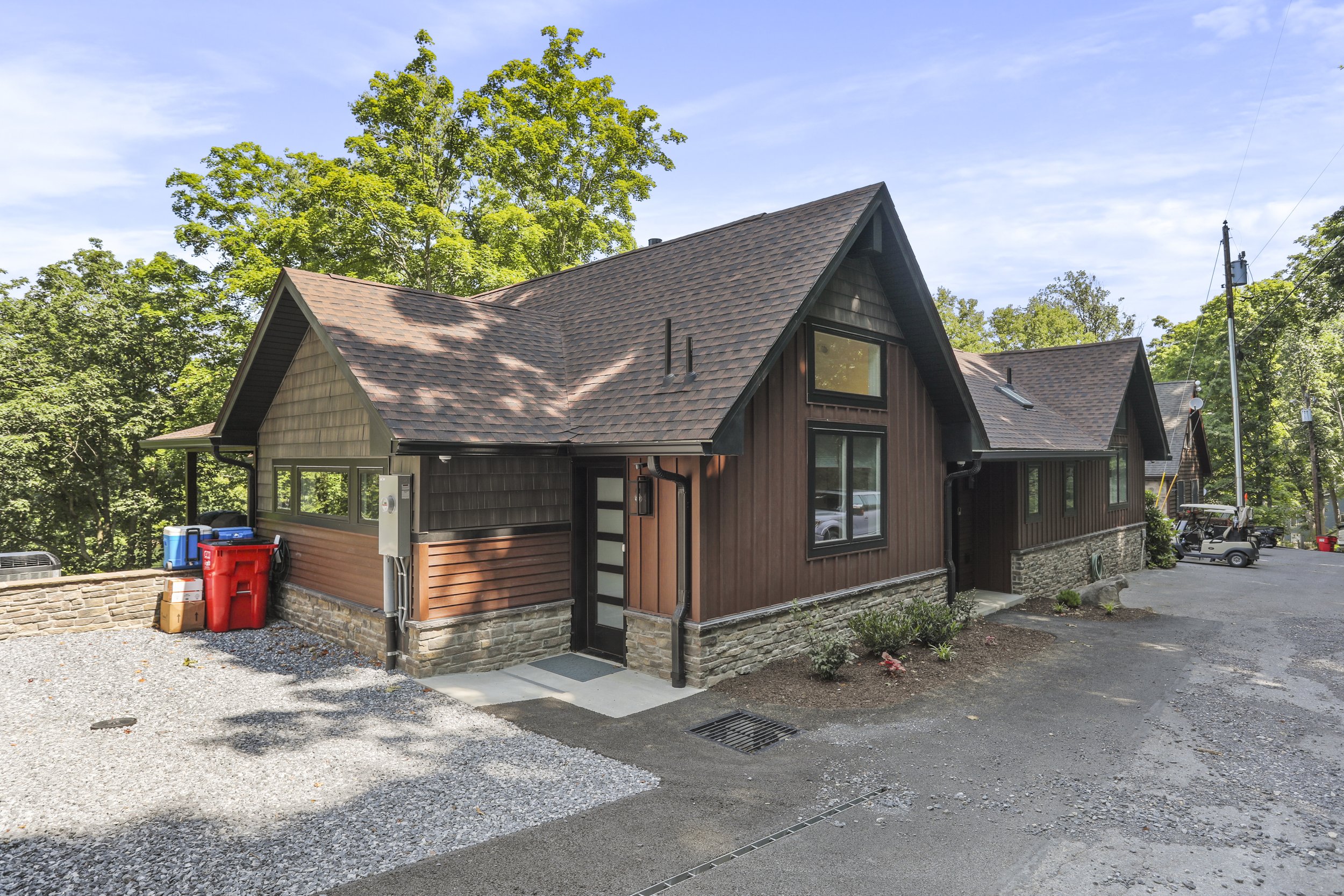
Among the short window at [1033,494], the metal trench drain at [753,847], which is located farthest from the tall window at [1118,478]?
the metal trench drain at [753,847]

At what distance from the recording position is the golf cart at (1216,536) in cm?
1938

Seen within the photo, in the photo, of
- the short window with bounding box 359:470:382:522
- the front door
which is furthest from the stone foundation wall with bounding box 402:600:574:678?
the short window with bounding box 359:470:382:522

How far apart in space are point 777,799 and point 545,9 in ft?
84.6

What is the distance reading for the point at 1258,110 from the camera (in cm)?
1805

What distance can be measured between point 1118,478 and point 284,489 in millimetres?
18717

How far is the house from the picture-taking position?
8.00 meters

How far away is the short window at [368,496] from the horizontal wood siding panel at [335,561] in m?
0.26

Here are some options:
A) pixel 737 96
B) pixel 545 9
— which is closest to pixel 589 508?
pixel 737 96

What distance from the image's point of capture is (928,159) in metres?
13.8

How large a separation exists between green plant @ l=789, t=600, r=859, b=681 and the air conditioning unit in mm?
10642

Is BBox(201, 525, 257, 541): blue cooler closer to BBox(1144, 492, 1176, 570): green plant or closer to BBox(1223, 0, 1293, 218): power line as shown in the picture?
BBox(1223, 0, 1293, 218): power line

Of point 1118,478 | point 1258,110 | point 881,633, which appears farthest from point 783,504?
point 1258,110

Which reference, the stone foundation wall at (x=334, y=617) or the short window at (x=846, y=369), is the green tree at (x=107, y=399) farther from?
the short window at (x=846, y=369)

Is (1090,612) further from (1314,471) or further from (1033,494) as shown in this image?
(1314,471)
